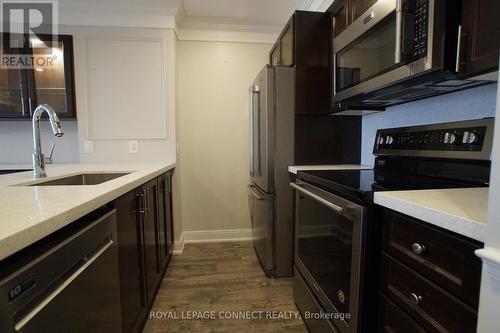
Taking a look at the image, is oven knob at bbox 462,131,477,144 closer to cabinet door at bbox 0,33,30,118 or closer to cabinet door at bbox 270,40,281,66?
cabinet door at bbox 270,40,281,66

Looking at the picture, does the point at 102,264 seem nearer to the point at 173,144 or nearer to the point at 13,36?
the point at 173,144

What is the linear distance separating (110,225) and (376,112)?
70.8 inches

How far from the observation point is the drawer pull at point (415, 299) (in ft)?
2.36

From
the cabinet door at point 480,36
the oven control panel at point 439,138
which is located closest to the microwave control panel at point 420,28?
the cabinet door at point 480,36

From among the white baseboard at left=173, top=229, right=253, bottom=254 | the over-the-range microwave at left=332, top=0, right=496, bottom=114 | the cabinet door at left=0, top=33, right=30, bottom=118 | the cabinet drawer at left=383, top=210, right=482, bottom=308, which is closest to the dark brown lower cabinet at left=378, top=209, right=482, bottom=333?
the cabinet drawer at left=383, top=210, right=482, bottom=308

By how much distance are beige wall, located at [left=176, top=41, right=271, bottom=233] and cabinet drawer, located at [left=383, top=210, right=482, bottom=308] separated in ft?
7.15

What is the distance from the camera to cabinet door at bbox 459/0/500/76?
0.81 metres

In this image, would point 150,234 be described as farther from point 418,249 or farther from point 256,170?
point 418,249

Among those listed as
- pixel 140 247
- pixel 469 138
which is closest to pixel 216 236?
pixel 140 247

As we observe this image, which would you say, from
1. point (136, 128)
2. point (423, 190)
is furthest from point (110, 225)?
point (136, 128)

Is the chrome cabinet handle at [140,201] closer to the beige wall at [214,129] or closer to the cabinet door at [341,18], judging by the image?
the beige wall at [214,129]

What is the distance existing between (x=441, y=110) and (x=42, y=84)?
10.2 ft

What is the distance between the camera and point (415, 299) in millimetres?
730

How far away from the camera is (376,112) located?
1.82 metres
